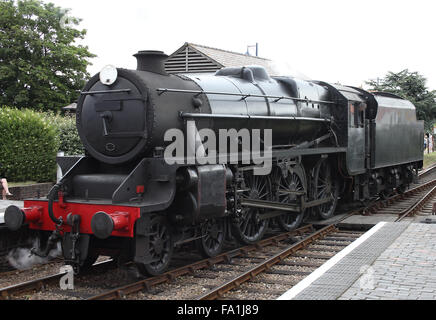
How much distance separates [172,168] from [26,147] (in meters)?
8.82

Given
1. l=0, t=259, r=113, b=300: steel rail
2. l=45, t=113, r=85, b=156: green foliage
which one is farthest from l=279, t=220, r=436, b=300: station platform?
l=45, t=113, r=85, b=156: green foliage

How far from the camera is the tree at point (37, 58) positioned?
2819cm

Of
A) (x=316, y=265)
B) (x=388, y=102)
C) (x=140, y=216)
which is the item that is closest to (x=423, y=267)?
(x=316, y=265)

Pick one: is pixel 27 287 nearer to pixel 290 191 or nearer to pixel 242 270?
pixel 242 270

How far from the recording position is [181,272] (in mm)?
6660

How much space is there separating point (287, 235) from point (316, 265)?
75.6 inches

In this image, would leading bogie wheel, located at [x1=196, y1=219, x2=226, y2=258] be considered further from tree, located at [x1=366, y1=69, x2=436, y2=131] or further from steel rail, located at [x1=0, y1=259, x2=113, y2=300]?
tree, located at [x1=366, y1=69, x2=436, y2=131]

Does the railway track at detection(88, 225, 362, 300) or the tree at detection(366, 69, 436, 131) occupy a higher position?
the tree at detection(366, 69, 436, 131)

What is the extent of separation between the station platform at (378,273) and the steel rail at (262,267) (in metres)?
0.98

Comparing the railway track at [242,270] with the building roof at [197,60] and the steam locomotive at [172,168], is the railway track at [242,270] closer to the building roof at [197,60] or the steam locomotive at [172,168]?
the steam locomotive at [172,168]

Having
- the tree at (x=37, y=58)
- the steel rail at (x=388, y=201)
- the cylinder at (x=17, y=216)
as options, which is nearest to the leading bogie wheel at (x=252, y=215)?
the cylinder at (x=17, y=216)

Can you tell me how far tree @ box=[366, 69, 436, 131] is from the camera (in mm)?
29359

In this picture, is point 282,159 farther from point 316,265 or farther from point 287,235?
point 316,265

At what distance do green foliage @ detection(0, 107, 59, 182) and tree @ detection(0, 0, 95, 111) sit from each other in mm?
14064
